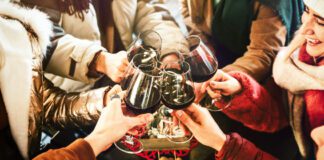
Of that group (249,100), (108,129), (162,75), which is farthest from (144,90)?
(249,100)

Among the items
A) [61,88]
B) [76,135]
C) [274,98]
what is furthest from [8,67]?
[274,98]

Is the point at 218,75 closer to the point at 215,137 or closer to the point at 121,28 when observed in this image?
the point at 215,137

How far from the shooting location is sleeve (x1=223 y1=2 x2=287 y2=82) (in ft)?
3.68

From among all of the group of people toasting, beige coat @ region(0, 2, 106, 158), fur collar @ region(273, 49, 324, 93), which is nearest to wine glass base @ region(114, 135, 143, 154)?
the group of people toasting

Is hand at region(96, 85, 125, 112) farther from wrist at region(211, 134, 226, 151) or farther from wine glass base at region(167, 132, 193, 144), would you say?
wrist at region(211, 134, 226, 151)

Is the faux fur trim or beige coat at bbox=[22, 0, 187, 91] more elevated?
the faux fur trim

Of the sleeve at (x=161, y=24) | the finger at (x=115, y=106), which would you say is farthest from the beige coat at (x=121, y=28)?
the finger at (x=115, y=106)

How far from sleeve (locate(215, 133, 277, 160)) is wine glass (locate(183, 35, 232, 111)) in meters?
0.10

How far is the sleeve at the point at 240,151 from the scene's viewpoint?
1.15 meters

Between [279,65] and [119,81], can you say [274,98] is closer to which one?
[279,65]

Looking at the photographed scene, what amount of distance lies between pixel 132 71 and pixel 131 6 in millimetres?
218

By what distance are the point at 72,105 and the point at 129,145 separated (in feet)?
0.70

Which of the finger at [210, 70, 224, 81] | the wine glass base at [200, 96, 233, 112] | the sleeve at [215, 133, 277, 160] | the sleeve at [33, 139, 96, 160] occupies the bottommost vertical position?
the sleeve at [215, 133, 277, 160]

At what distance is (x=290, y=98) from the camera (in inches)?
44.6
